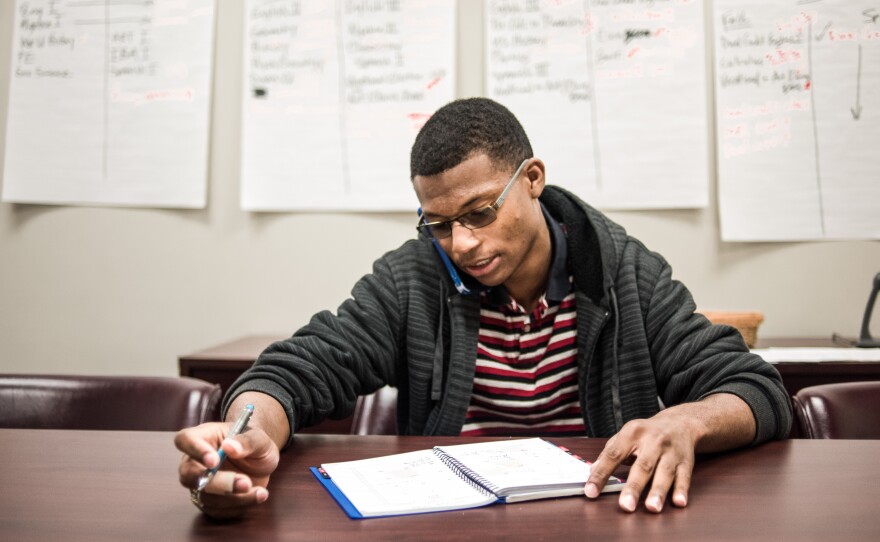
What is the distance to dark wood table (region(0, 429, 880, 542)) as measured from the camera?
0.74m

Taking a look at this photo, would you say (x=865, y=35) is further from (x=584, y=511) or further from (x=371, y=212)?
(x=584, y=511)

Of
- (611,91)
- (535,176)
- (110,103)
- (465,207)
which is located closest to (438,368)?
(465,207)

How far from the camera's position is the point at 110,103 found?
266 cm

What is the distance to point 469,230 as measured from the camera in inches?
52.1

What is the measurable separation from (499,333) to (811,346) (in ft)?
4.08

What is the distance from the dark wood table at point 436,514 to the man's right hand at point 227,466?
0.07 feet

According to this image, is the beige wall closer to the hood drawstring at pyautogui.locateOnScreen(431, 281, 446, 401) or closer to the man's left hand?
the hood drawstring at pyautogui.locateOnScreen(431, 281, 446, 401)

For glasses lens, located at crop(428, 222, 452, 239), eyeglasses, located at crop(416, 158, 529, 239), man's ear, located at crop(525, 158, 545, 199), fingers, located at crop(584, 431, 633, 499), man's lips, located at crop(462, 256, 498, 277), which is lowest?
fingers, located at crop(584, 431, 633, 499)

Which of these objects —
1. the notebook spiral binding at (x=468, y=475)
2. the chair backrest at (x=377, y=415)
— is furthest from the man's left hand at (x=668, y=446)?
the chair backrest at (x=377, y=415)

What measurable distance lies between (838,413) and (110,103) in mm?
2546

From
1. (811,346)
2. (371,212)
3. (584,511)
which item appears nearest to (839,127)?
(811,346)

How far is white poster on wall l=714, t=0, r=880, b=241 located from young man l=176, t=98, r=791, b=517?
1.13m

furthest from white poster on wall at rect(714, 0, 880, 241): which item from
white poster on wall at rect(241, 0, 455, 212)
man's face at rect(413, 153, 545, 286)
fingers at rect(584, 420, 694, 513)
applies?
fingers at rect(584, 420, 694, 513)

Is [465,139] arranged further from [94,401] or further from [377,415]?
[94,401]
